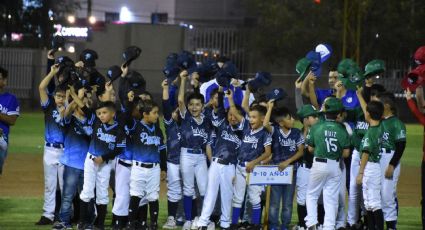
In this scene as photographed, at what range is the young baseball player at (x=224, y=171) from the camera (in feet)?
36.1

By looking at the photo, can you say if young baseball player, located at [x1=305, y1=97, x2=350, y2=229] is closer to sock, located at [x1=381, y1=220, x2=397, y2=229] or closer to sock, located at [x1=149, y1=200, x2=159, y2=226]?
sock, located at [x1=381, y1=220, x2=397, y2=229]

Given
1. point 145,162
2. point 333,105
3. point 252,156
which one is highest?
point 333,105

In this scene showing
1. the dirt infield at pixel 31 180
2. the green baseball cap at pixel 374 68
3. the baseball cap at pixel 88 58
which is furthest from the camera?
the dirt infield at pixel 31 180

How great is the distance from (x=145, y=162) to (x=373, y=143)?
2835 millimetres

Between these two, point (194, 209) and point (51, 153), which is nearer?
point (51, 153)

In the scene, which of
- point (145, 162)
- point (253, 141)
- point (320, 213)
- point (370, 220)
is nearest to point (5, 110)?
point (145, 162)

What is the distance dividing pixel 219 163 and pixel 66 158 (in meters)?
1.97

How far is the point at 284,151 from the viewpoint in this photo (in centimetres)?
1119

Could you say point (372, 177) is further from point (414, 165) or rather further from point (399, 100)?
point (399, 100)

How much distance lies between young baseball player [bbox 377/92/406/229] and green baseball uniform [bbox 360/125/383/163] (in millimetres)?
202

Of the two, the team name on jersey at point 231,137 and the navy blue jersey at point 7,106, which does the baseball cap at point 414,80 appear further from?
the navy blue jersey at point 7,106

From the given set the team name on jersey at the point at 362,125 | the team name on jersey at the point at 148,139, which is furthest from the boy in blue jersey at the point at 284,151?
the team name on jersey at the point at 148,139

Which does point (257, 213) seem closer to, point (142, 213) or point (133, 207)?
point (142, 213)

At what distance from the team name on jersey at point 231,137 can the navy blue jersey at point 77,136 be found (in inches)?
67.2
